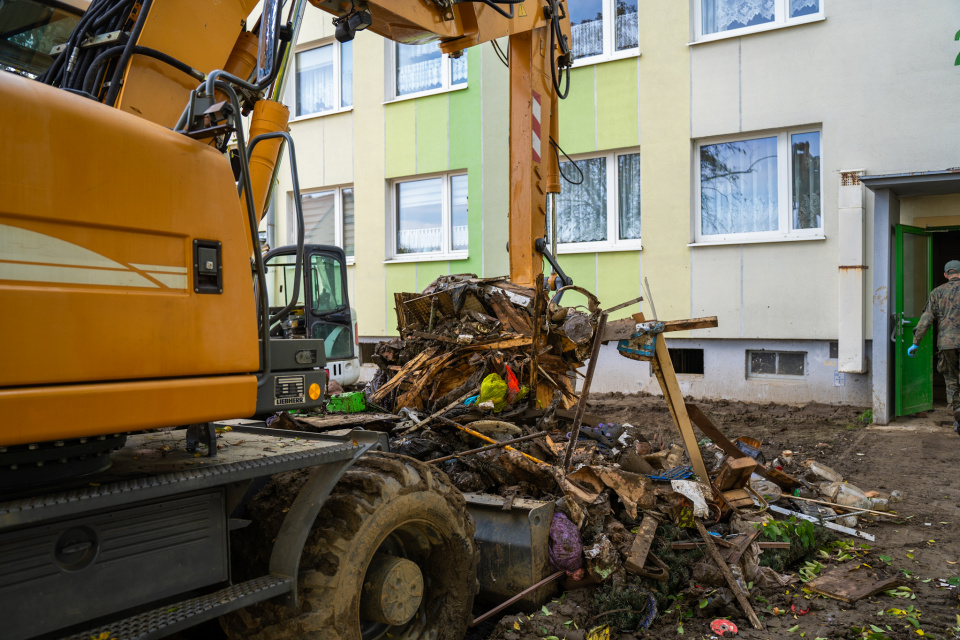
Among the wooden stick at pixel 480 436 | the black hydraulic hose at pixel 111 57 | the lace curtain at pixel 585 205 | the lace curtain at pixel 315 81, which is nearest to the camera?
the black hydraulic hose at pixel 111 57

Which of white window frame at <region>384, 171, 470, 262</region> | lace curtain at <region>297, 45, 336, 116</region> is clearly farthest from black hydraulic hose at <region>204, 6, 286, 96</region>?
lace curtain at <region>297, 45, 336, 116</region>

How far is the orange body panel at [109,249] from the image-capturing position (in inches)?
77.4

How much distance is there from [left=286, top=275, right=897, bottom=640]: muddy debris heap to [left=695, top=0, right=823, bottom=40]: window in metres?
5.99

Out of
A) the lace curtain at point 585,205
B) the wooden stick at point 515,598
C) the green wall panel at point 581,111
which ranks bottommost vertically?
the wooden stick at point 515,598

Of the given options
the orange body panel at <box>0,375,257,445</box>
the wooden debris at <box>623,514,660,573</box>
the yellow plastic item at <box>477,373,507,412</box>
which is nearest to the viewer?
the orange body panel at <box>0,375,257,445</box>

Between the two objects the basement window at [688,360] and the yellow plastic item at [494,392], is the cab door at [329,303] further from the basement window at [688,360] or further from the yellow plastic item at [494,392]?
the basement window at [688,360]

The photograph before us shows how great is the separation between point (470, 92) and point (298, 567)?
10.4m

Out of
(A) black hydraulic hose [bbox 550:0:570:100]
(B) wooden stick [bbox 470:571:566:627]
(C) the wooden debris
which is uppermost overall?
(A) black hydraulic hose [bbox 550:0:570:100]

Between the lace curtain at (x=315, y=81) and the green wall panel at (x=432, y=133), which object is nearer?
the green wall panel at (x=432, y=133)

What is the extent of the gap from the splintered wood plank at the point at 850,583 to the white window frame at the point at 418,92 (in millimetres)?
9632

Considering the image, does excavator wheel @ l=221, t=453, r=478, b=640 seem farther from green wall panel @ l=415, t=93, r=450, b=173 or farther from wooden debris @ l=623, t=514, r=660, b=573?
green wall panel @ l=415, t=93, r=450, b=173

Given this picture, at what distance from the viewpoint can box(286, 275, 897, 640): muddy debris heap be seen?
157 inches

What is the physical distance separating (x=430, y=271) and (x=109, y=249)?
33.2 ft

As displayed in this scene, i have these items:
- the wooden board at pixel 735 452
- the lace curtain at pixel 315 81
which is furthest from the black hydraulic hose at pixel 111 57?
the lace curtain at pixel 315 81
